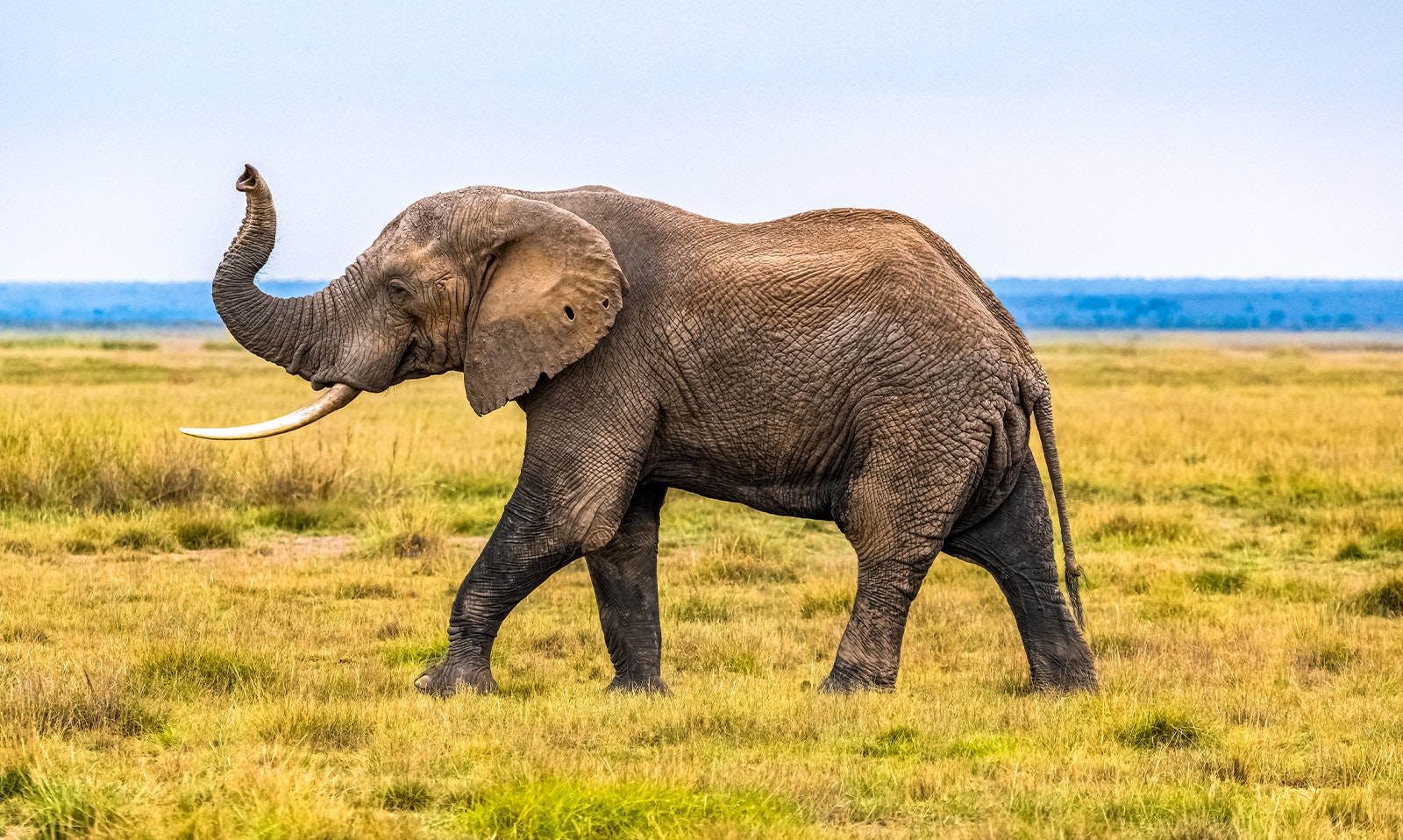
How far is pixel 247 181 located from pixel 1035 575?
15.9 feet

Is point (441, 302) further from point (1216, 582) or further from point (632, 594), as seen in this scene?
point (1216, 582)

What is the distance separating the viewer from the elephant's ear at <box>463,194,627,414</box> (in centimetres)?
803

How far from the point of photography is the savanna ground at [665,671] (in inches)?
241

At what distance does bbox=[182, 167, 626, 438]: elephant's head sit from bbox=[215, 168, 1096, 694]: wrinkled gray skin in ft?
0.04

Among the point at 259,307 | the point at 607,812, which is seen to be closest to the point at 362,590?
the point at 259,307

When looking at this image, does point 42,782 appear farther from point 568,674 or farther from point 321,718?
point 568,674

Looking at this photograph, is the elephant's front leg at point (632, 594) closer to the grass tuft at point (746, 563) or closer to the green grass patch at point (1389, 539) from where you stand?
the grass tuft at point (746, 563)

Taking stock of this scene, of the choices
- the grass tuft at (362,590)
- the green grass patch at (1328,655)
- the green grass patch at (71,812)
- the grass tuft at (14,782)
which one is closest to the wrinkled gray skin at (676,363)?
A: the grass tuft at (14,782)

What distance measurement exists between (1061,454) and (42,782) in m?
17.6

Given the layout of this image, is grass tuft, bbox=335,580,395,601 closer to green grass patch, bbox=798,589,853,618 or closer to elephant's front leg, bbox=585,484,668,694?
green grass patch, bbox=798,589,853,618

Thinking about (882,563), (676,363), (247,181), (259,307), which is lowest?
(882,563)

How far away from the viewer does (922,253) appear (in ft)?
27.4

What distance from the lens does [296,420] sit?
26.5 ft

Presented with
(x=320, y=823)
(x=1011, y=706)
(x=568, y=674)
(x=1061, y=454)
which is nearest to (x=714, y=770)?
(x=320, y=823)
